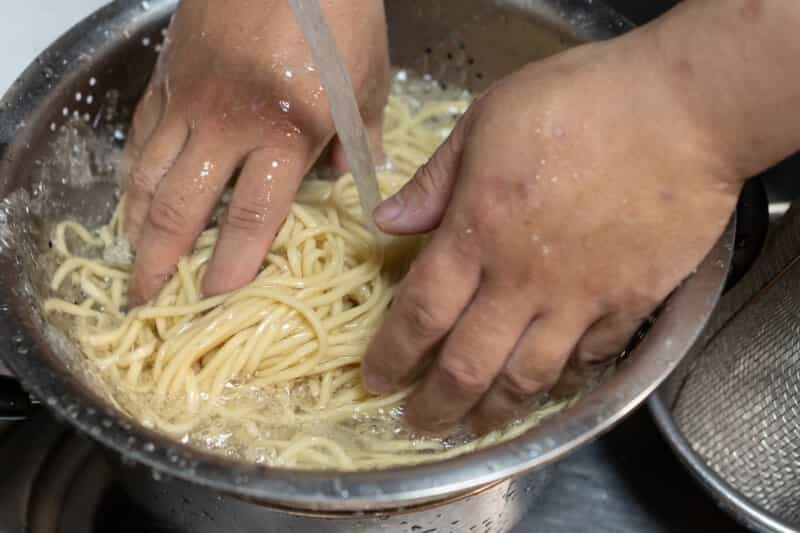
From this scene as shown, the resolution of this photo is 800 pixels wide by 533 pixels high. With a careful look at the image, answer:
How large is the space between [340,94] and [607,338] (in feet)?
1.12

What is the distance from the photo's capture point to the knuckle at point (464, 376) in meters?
0.75

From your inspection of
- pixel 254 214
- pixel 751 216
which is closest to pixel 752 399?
pixel 751 216

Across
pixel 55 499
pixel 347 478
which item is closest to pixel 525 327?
pixel 347 478

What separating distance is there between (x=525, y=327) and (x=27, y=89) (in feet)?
1.82

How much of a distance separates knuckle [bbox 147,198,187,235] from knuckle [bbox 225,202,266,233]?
0.05 metres

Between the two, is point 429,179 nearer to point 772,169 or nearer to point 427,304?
point 427,304

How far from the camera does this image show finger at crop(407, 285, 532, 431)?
72 centimetres

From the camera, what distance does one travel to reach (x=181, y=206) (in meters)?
0.90

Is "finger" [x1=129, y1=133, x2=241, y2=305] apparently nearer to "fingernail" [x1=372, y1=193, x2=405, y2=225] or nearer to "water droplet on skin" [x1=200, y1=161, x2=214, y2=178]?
"water droplet on skin" [x1=200, y1=161, x2=214, y2=178]

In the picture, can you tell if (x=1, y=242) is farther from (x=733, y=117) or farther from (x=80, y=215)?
(x=733, y=117)

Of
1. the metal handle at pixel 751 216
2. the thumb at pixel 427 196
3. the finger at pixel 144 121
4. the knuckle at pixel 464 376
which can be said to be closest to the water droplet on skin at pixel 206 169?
the finger at pixel 144 121

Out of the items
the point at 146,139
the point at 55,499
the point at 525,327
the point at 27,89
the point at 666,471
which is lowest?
the point at 666,471

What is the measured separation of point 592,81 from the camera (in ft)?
2.18

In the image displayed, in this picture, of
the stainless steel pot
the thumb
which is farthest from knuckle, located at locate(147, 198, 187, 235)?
the thumb
